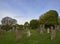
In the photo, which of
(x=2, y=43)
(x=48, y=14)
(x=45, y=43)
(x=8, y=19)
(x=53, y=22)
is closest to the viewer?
(x=45, y=43)

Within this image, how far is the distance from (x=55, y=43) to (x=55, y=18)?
4666 centimetres

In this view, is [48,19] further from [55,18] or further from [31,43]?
[31,43]

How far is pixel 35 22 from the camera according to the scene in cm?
6869

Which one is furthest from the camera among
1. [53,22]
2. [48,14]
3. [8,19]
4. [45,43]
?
[8,19]

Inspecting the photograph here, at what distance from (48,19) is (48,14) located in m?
2.21

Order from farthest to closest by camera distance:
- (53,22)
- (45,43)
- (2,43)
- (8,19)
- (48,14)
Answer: (8,19), (48,14), (53,22), (2,43), (45,43)

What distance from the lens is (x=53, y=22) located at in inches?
2432

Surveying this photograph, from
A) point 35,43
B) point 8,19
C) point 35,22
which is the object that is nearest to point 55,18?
point 35,22

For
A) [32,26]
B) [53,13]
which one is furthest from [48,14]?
[32,26]

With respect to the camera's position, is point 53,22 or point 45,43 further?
point 53,22

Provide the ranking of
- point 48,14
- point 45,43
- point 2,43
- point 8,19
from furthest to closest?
point 8,19, point 48,14, point 2,43, point 45,43

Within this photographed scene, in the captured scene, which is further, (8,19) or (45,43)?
(8,19)

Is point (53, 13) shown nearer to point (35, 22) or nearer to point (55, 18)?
point (55, 18)

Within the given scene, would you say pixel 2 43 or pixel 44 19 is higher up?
pixel 44 19
